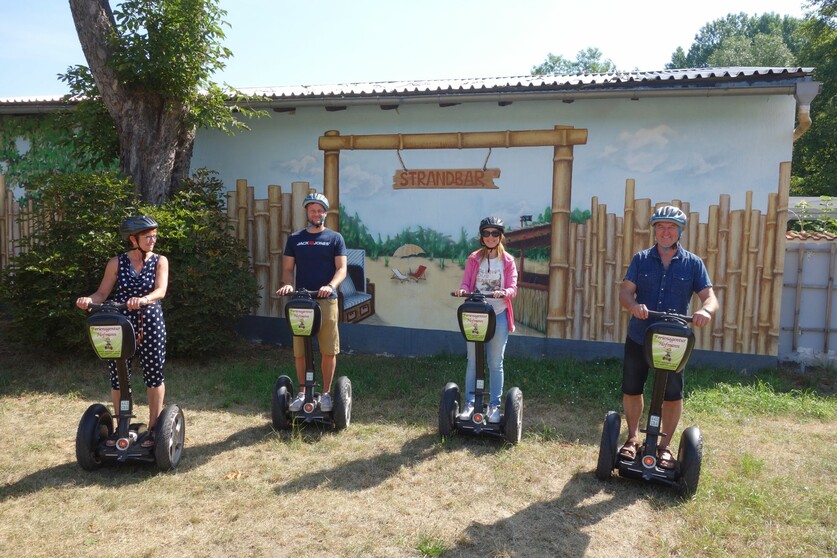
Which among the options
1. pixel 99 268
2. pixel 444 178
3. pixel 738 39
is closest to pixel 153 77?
pixel 99 268

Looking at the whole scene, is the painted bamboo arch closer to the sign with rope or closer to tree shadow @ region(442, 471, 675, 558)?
the sign with rope

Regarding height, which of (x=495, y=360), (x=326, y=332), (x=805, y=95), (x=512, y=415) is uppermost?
(x=805, y=95)

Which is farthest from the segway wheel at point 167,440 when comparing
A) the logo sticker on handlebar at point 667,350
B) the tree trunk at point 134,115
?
the tree trunk at point 134,115

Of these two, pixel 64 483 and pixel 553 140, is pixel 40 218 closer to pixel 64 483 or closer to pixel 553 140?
pixel 64 483

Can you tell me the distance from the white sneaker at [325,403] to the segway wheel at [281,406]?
0.27 metres

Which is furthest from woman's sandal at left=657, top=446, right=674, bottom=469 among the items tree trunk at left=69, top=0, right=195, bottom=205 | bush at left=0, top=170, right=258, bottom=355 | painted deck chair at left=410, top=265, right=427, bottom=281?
tree trunk at left=69, top=0, right=195, bottom=205

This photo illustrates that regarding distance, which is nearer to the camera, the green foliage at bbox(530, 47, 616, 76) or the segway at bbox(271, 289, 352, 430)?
the segway at bbox(271, 289, 352, 430)

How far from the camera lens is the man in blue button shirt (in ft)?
13.2

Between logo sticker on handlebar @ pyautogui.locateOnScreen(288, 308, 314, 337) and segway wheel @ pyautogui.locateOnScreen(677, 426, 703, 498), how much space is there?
2842mm

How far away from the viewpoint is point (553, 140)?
7.44 m

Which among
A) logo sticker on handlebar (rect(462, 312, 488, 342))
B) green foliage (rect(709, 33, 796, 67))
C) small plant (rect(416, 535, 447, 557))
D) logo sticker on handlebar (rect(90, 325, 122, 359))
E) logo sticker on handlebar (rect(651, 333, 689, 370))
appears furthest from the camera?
green foliage (rect(709, 33, 796, 67))

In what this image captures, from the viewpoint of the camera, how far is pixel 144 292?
4391 millimetres

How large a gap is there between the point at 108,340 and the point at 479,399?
106 inches

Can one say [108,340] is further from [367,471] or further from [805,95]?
[805,95]
